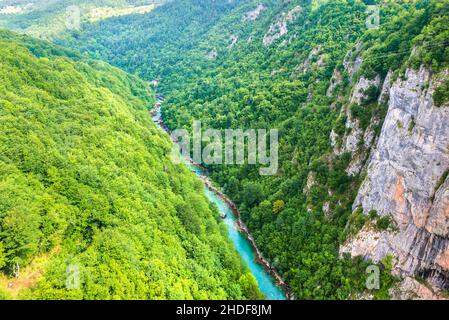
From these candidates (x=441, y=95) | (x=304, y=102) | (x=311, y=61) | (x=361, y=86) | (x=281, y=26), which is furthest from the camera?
(x=281, y=26)

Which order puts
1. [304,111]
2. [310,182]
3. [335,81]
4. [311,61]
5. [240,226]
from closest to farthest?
[310,182] < [240,226] < [335,81] < [304,111] < [311,61]

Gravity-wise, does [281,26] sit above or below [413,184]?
above

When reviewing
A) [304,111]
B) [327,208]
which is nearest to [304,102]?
[304,111]

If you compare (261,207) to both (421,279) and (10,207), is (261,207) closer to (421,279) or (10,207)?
(421,279)

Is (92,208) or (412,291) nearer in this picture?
(412,291)

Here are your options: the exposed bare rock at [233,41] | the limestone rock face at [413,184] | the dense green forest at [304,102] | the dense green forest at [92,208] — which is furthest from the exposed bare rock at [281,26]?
the limestone rock face at [413,184]

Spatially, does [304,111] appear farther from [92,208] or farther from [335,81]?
[92,208]

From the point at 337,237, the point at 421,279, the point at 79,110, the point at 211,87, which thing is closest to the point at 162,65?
the point at 211,87
